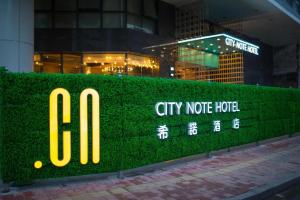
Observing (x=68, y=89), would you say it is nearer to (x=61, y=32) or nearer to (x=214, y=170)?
(x=214, y=170)

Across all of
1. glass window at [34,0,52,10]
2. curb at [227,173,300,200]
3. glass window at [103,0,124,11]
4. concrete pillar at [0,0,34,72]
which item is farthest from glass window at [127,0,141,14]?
curb at [227,173,300,200]

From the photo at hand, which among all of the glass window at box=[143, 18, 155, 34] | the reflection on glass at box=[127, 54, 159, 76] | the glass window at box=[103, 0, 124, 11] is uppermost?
the glass window at box=[103, 0, 124, 11]

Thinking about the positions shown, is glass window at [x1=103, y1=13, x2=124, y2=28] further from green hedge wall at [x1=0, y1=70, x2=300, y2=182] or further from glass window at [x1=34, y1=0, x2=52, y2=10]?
green hedge wall at [x1=0, y1=70, x2=300, y2=182]

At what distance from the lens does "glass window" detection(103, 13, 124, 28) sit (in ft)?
62.1

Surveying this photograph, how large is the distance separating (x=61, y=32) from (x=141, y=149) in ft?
38.8

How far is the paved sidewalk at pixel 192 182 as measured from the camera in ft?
22.7

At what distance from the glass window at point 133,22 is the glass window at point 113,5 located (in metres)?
0.66

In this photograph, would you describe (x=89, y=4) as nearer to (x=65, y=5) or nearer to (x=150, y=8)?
(x=65, y=5)

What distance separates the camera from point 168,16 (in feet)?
69.7

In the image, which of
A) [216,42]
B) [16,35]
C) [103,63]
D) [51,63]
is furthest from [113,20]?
[16,35]

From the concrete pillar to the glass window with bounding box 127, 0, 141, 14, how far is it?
637 centimetres

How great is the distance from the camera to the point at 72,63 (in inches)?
752

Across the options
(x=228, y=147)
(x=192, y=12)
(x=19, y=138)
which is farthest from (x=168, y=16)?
(x=19, y=138)

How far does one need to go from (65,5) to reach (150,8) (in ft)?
14.6
